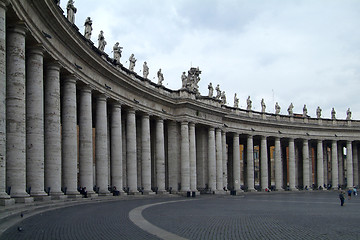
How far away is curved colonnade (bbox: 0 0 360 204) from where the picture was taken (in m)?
29.5

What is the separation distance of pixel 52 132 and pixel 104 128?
500 inches

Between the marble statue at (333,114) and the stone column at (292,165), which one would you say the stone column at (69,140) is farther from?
the marble statue at (333,114)

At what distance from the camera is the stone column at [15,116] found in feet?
94.9

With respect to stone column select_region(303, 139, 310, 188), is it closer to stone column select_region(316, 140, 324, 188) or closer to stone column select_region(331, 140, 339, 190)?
stone column select_region(316, 140, 324, 188)

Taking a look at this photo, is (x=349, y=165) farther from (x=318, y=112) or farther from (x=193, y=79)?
(x=193, y=79)

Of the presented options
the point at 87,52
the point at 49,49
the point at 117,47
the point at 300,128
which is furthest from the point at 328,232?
the point at 300,128

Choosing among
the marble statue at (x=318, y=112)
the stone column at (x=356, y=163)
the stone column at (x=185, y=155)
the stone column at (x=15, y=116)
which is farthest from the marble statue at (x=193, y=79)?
the stone column at (x=356, y=163)

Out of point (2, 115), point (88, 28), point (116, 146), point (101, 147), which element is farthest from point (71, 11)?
point (2, 115)

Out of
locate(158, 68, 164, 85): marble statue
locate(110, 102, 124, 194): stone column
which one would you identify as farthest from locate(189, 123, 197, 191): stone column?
locate(110, 102, 124, 194): stone column

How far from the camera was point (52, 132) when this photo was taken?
123ft

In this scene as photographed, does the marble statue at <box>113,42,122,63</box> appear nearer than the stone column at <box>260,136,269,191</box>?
Yes

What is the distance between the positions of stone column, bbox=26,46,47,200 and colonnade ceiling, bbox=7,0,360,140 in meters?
1.70

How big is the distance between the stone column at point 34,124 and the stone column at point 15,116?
147 inches

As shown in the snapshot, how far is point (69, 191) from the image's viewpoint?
1604 inches
